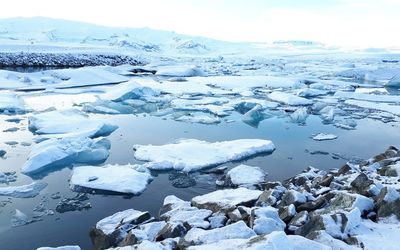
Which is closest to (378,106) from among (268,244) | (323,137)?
(323,137)

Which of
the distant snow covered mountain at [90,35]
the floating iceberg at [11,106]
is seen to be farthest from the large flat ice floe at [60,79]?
the distant snow covered mountain at [90,35]

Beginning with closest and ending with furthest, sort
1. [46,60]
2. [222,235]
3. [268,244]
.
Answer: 1. [268,244]
2. [222,235]
3. [46,60]

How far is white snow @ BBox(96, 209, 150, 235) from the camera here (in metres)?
4.04

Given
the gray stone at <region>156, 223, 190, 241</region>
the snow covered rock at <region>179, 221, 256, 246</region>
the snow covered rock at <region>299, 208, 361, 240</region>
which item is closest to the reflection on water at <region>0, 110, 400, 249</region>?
the gray stone at <region>156, 223, 190, 241</region>

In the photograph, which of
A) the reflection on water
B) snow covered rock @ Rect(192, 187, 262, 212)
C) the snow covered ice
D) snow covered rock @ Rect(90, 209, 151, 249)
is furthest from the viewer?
snow covered rock @ Rect(192, 187, 262, 212)

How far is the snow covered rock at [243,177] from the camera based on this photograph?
545 cm

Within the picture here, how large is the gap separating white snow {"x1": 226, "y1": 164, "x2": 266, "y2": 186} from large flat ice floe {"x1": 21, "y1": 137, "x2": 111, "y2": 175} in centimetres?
229

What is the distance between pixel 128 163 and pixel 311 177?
288 cm

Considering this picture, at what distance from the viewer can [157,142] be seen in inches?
306

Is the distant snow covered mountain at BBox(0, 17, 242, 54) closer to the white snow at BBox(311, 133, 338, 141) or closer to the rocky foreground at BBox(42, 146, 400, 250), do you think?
the white snow at BBox(311, 133, 338, 141)

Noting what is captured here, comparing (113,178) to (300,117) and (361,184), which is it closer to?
(361,184)

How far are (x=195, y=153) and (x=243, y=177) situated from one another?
131 centimetres

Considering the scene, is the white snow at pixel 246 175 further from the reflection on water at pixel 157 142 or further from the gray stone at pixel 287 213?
the gray stone at pixel 287 213

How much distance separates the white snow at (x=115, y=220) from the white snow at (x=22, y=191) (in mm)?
1415
